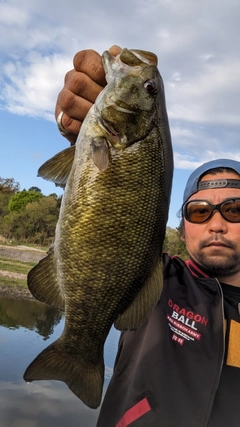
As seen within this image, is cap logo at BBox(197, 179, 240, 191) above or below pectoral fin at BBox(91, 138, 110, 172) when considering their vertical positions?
above

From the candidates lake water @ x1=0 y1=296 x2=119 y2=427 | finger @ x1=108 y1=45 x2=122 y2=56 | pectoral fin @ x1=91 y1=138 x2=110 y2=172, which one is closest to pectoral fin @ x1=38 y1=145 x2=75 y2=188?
pectoral fin @ x1=91 y1=138 x2=110 y2=172

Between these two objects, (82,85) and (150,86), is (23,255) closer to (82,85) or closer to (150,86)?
(82,85)

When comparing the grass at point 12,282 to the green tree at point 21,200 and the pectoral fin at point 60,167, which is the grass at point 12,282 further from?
the green tree at point 21,200

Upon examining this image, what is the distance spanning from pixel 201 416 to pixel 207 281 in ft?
3.52

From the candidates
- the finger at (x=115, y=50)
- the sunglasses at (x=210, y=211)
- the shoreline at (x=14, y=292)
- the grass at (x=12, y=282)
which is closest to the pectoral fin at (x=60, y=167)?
the finger at (x=115, y=50)

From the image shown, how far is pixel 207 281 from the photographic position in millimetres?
3291

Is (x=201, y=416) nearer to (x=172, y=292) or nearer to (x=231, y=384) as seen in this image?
→ (x=231, y=384)

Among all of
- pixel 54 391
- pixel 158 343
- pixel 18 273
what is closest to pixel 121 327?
pixel 158 343

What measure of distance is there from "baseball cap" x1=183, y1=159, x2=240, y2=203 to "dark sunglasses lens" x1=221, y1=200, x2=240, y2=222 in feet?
0.62

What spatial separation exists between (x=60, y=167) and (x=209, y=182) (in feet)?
5.86

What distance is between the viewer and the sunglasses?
11.3ft

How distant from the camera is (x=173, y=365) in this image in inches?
110

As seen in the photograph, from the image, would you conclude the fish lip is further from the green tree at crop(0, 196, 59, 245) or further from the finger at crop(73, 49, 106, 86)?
the green tree at crop(0, 196, 59, 245)

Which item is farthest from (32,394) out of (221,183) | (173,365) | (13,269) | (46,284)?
(13,269)
